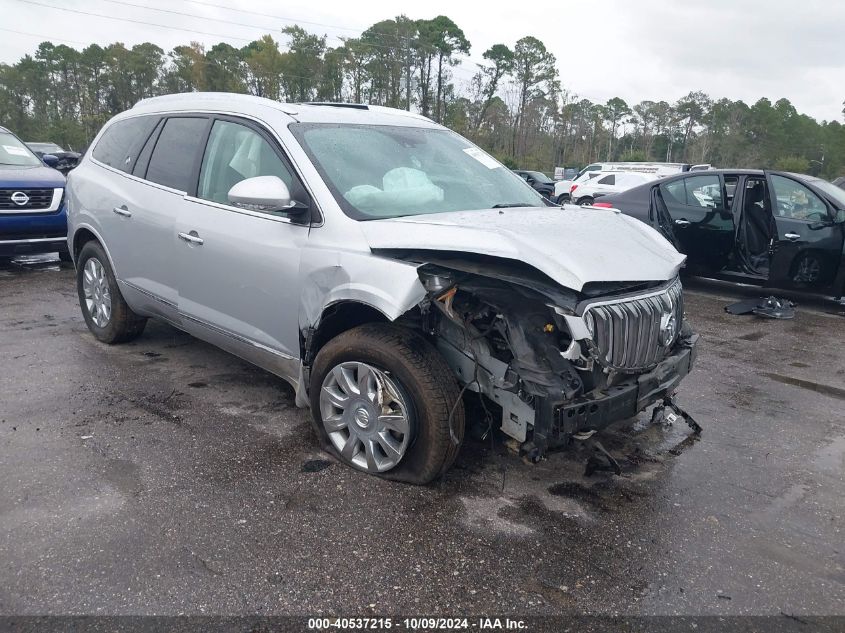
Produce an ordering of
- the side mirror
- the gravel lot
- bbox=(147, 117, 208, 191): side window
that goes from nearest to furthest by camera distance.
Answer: the gravel lot < the side mirror < bbox=(147, 117, 208, 191): side window

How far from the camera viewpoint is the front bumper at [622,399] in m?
2.68

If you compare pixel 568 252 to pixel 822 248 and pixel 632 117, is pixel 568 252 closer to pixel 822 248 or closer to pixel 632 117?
pixel 822 248

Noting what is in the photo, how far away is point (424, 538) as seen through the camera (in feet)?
9.08

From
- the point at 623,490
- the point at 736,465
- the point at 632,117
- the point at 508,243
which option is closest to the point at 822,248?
the point at 736,465

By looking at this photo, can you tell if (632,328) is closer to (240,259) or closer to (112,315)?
(240,259)

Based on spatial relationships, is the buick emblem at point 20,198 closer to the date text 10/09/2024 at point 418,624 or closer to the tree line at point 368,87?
the date text 10/09/2024 at point 418,624

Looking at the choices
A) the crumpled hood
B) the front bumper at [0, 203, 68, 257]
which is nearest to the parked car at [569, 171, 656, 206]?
the front bumper at [0, 203, 68, 257]

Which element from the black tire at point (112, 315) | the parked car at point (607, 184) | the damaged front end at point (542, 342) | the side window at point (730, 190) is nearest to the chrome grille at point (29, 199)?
the black tire at point (112, 315)

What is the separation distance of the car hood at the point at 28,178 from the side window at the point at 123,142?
3.58 metres

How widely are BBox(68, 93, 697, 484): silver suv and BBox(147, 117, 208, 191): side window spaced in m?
0.02

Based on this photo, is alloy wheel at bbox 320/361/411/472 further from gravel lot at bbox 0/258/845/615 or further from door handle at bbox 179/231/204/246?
door handle at bbox 179/231/204/246

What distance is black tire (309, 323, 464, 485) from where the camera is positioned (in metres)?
2.90

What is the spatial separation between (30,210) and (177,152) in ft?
17.0

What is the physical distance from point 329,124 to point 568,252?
1.74 m
